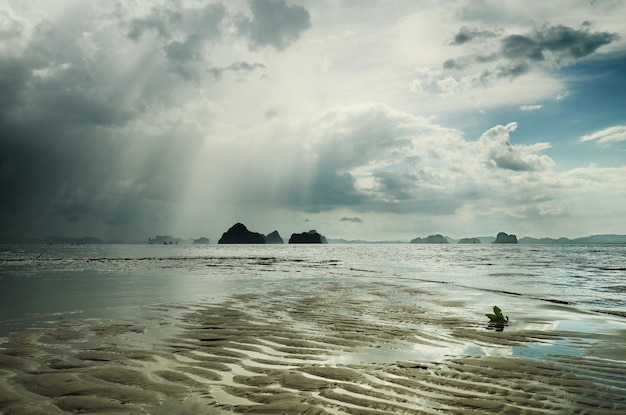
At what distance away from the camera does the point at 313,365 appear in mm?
7680

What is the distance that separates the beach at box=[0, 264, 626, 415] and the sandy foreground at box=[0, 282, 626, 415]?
0.09 ft

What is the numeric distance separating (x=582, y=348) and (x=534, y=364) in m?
2.69

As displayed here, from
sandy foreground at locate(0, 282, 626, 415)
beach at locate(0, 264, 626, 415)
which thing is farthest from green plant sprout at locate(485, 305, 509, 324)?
sandy foreground at locate(0, 282, 626, 415)

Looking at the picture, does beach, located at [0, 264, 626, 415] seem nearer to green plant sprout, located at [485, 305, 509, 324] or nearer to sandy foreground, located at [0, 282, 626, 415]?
sandy foreground, located at [0, 282, 626, 415]

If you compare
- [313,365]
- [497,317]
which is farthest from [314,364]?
[497,317]

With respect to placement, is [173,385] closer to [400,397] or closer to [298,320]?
[400,397]

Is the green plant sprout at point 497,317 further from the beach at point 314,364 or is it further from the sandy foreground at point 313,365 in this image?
the sandy foreground at point 313,365

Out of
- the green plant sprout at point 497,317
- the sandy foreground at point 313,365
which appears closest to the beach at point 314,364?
the sandy foreground at point 313,365

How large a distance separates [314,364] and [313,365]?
0.29 ft

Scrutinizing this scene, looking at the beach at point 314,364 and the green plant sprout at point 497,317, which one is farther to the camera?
the green plant sprout at point 497,317

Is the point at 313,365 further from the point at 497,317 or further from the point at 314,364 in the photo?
the point at 497,317

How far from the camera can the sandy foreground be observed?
5668 millimetres

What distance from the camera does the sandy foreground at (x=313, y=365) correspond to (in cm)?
567

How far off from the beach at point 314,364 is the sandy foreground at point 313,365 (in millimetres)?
29
